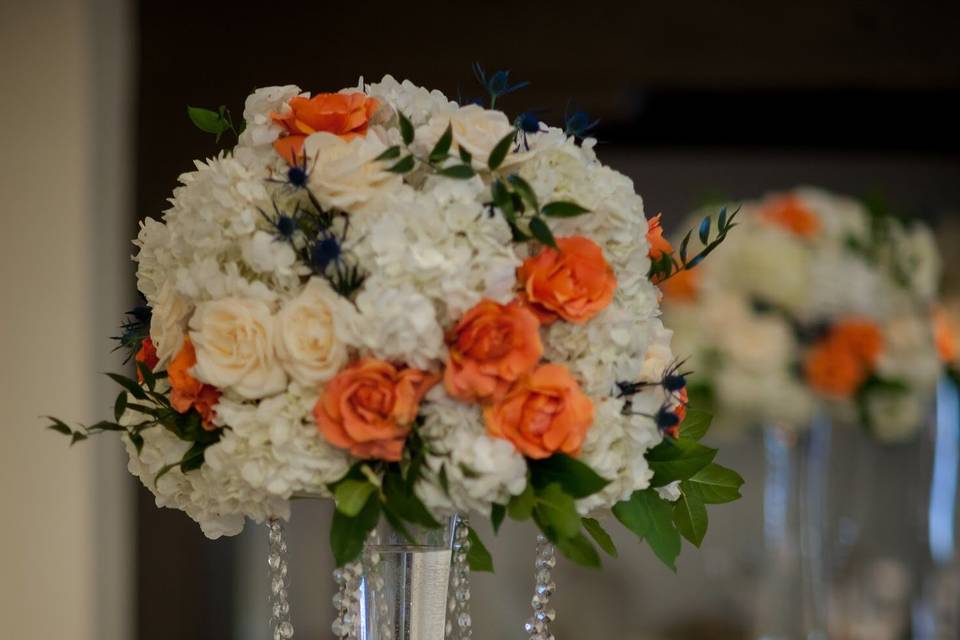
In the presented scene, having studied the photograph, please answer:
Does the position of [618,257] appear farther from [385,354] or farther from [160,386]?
[160,386]

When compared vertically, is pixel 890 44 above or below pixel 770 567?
above

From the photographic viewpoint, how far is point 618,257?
36.5 inches

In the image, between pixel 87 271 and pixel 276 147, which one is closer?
pixel 276 147

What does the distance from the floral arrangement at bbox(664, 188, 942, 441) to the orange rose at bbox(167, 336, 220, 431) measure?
144cm

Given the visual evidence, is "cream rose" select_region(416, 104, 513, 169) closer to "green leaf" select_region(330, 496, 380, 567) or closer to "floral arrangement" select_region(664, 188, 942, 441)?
"green leaf" select_region(330, 496, 380, 567)

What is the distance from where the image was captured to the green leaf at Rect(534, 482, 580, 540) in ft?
2.82

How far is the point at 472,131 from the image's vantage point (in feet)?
2.98

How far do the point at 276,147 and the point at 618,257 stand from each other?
25 cm

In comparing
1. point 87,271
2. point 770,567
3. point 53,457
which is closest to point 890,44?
point 770,567

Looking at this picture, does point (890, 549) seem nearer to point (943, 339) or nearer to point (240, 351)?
point (943, 339)

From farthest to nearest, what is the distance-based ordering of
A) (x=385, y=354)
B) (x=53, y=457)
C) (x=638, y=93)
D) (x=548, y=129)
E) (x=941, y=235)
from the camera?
1. (x=941, y=235)
2. (x=638, y=93)
3. (x=53, y=457)
4. (x=548, y=129)
5. (x=385, y=354)

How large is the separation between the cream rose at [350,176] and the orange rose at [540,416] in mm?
157

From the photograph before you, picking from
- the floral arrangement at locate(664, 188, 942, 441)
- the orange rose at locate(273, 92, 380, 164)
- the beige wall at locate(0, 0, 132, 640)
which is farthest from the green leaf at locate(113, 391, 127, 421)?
the beige wall at locate(0, 0, 132, 640)

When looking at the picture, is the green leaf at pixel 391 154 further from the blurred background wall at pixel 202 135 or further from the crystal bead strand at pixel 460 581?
the blurred background wall at pixel 202 135
